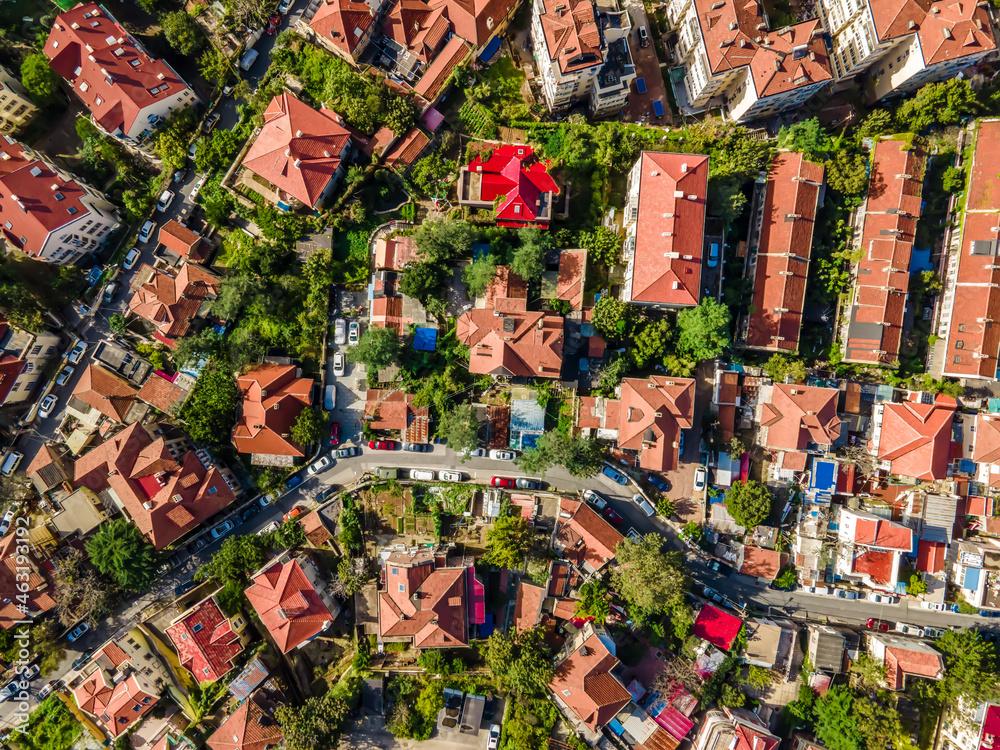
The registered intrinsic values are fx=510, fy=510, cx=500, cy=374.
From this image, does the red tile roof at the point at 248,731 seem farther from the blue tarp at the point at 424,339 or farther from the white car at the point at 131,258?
the white car at the point at 131,258

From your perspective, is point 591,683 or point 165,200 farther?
point 165,200

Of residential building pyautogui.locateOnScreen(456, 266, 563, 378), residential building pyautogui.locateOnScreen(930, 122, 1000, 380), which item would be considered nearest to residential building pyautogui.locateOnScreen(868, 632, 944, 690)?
residential building pyautogui.locateOnScreen(930, 122, 1000, 380)

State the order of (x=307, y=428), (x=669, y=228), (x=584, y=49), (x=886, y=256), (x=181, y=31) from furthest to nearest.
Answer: (x=181, y=31) → (x=307, y=428) → (x=886, y=256) → (x=584, y=49) → (x=669, y=228)

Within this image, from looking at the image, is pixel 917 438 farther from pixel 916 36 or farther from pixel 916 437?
pixel 916 36

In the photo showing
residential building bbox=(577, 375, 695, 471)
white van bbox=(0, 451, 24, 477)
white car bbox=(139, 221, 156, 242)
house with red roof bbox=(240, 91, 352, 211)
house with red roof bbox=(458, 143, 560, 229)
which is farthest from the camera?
white car bbox=(139, 221, 156, 242)

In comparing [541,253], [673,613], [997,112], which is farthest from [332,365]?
[997,112]

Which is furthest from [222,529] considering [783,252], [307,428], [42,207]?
[783,252]

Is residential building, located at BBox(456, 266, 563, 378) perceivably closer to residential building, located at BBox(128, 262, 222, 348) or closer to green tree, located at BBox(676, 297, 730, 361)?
green tree, located at BBox(676, 297, 730, 361)

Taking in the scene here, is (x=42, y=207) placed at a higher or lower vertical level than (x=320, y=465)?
higher
